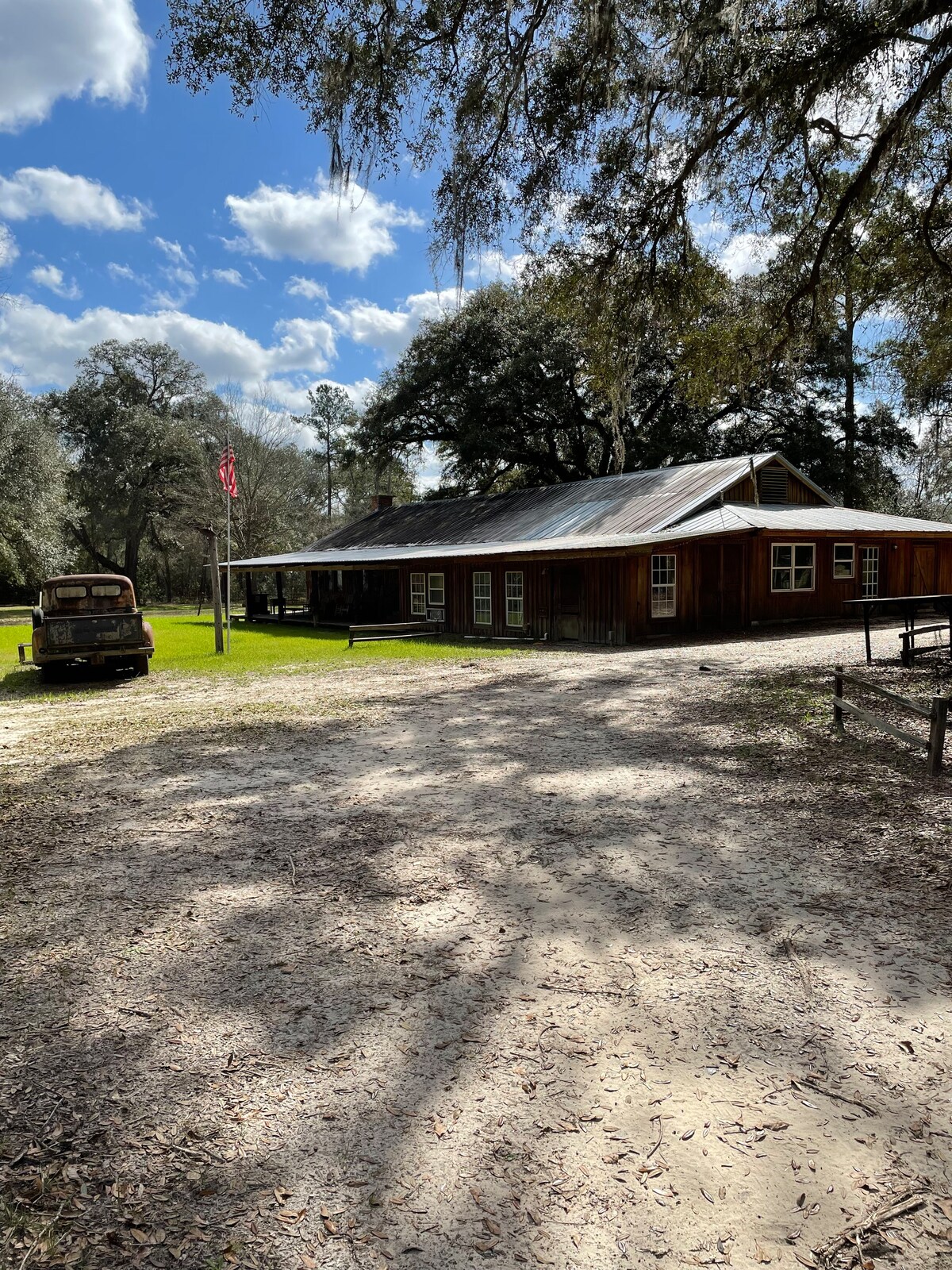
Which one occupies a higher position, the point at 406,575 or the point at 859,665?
the point at 406,575

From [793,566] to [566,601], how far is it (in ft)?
20.9

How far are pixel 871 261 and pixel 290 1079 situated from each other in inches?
506

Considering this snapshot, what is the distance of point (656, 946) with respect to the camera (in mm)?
3645

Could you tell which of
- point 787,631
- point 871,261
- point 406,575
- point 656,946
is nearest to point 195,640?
point 406,575

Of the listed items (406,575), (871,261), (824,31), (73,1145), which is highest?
(824,31)

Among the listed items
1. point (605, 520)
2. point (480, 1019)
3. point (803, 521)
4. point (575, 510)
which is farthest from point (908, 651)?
point (575, 510)

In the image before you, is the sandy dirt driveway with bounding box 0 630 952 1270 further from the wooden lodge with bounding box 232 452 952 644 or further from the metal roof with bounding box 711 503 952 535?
the metal roof with bounding box 711 503 952 535

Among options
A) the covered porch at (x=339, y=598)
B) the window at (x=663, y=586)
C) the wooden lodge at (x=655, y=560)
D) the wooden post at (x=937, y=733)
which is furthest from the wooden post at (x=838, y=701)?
the covered porch at (x=339, y=598)

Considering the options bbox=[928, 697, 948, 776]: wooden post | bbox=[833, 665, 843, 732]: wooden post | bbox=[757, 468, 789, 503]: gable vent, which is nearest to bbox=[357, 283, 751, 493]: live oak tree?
Answer: bbox=[757, 468, 789, 503]: gable vent

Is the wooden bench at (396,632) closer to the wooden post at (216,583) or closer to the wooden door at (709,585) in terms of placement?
the wooden post at (216,583)

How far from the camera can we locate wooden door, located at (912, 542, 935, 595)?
2381 centimetres

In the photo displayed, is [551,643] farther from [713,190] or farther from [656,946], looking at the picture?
[656,946]

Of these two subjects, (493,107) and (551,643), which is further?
(551,643)

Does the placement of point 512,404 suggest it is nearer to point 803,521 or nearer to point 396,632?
point 396,632
